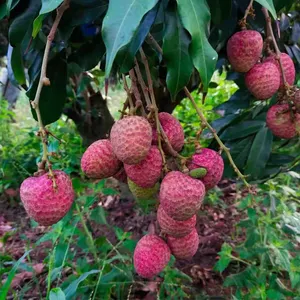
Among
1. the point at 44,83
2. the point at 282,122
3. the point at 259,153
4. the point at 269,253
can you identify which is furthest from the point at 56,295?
the point at 269,253

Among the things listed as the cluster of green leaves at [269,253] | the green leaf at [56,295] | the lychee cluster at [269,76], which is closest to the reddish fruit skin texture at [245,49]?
the lychee cluster at [269,76]

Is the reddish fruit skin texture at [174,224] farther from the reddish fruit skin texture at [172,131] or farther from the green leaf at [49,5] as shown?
the green leaf at [49,5]

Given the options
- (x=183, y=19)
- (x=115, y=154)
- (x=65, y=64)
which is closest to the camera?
(x=183, y=19)

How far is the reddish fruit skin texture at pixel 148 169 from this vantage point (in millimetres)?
555

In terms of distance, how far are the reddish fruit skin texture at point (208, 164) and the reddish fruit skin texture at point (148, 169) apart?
6cm

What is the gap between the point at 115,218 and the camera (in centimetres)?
195

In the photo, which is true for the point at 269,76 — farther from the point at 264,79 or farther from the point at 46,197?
the point at 46,197

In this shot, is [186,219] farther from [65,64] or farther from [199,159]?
[65,64]

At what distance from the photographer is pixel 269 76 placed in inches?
25.9

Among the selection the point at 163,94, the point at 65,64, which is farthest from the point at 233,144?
the point at 65,64

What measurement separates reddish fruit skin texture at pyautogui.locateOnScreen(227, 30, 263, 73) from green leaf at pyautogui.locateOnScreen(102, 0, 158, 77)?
0.29 metres

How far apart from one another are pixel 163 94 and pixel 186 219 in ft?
2.62

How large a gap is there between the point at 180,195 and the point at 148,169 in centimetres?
6

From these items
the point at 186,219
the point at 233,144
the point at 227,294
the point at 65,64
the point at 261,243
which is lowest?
the point at 227,294
